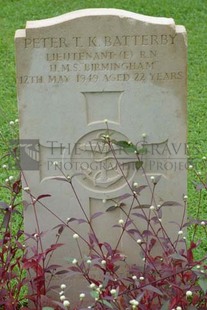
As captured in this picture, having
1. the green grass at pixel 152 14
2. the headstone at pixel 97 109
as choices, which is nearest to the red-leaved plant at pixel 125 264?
the headstone at pixel 97 109

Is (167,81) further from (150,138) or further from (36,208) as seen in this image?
(36,208)

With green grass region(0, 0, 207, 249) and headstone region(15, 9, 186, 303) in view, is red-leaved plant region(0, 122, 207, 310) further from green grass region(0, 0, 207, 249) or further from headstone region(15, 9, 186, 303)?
green grass region(0, 0, 207, 249)

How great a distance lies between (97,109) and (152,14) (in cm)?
583

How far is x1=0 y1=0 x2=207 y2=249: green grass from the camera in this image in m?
7.55

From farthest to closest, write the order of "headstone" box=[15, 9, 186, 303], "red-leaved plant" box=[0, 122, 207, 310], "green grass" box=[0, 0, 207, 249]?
"green grass" box=[0, 0, 207, 249], "headstone" box=[15, 9, 186, 303], "red-leaved plant" box=[0, 122, 207, 310]

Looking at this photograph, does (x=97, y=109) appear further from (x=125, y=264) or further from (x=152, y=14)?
(x=152, y=14)

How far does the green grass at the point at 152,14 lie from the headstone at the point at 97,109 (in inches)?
56.1

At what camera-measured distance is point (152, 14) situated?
34.3ft

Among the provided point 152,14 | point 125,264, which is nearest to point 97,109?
point 125,264

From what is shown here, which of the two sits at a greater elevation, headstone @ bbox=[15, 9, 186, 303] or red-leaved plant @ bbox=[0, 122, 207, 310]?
headstone @ bbox=[15, 9, 186, 303]

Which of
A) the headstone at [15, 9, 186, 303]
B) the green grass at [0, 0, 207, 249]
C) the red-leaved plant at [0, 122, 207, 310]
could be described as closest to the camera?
the red-leaved plant at [0, 122, 207, 310]

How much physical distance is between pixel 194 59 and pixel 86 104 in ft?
15.0

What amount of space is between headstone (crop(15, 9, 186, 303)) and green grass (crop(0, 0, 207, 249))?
1426mm

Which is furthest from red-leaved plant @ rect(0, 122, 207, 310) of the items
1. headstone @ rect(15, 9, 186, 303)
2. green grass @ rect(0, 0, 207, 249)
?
green grass @ rect(0, 0, 207, 249)
